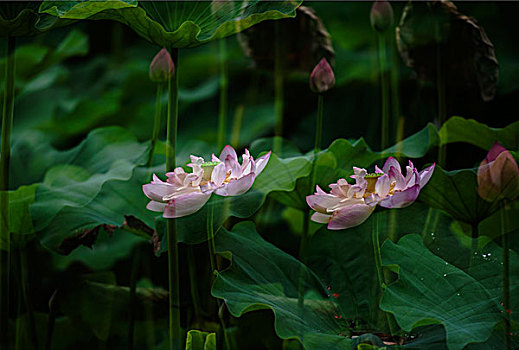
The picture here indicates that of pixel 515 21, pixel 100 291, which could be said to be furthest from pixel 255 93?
pixel 100 291

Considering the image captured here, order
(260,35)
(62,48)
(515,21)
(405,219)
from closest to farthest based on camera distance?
(405,219) → (260,35) → (515,21) → (62,48)

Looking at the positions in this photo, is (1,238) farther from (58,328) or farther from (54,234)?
(58,328)

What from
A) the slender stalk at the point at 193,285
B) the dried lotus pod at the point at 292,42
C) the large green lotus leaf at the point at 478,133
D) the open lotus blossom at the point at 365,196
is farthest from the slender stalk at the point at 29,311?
the large green lotus leaf at the point at 478,133

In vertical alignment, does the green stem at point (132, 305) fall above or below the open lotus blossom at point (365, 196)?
below

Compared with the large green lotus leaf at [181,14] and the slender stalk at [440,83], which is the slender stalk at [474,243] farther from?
the large green lotus leaf at [181,14]

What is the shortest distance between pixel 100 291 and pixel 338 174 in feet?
1.45

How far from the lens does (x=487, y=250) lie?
0.71 meters

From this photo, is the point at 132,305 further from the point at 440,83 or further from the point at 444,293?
the point at 440,83

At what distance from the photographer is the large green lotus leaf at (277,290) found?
0.62 m

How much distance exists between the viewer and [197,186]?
0.66 m

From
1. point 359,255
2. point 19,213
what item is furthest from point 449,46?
point 19,213

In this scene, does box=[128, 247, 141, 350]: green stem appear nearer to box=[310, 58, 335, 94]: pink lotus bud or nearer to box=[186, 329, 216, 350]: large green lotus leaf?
box=[186, 329, 216, 350]: large green lotus leaf

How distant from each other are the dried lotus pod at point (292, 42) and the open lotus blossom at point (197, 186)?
44 centimetres

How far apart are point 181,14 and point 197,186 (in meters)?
0.29
